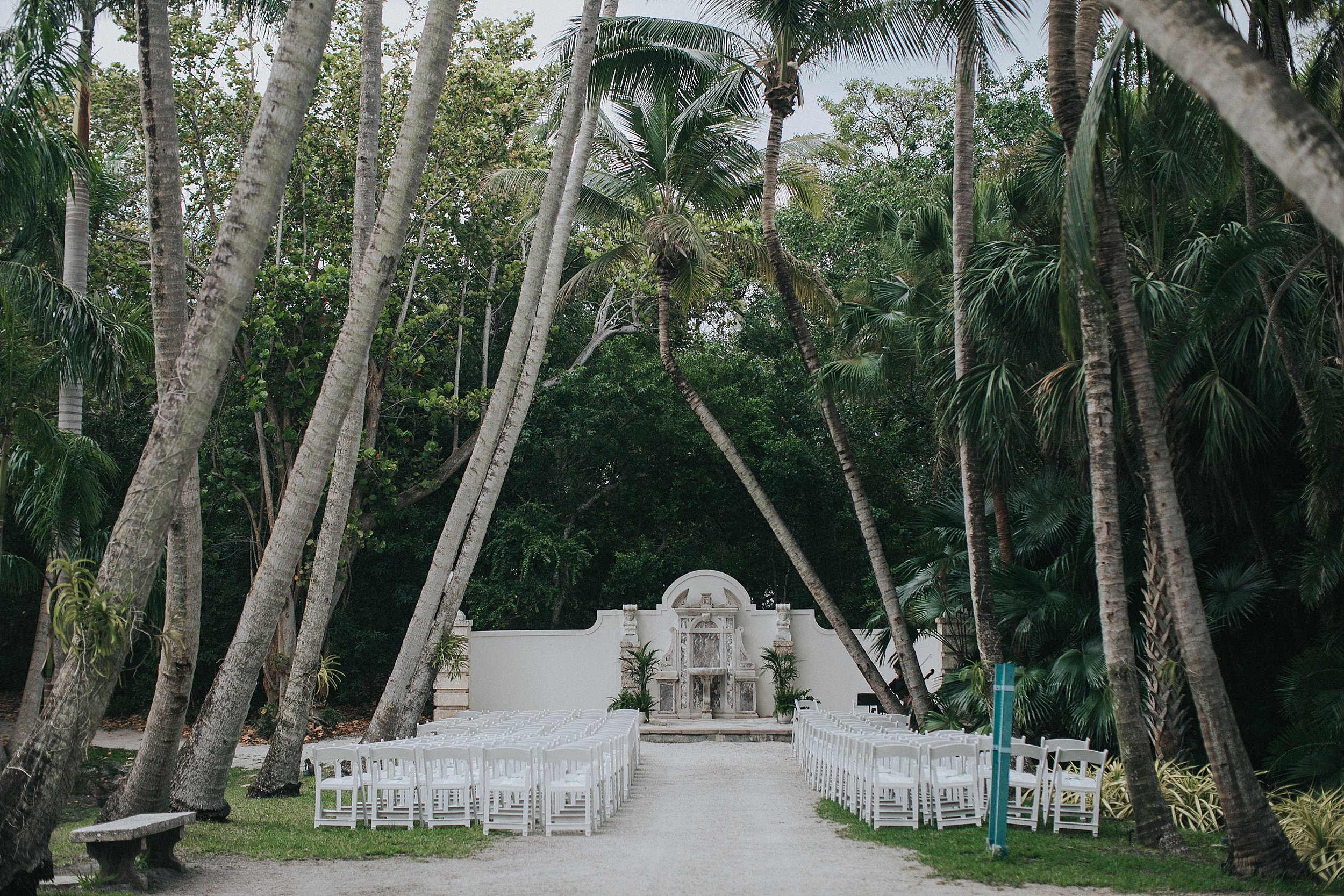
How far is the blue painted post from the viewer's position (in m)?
8.07

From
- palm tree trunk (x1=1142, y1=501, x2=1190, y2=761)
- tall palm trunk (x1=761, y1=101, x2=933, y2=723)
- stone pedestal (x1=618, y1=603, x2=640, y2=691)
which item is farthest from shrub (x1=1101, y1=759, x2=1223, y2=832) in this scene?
stone pedestal (x1=618, y1=603, x2=640, y2=691)

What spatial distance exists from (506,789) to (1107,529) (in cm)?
581

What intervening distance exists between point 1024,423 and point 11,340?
481 inches

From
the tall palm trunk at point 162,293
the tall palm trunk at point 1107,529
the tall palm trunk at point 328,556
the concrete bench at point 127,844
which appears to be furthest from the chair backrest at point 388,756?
the tall palm trunk at point 1107,529

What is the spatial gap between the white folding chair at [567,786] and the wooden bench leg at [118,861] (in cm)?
344

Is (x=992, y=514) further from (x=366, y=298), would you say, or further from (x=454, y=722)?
(x=366, y=298)

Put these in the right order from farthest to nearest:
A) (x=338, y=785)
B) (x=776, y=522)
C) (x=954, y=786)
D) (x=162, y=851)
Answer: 1. (x=776, y=522)
2. (x=954, y=786)
3. (x=338, y=785)
4. (x=162, y=851)

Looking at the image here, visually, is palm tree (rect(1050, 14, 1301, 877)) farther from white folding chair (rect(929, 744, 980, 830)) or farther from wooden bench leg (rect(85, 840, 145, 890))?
wooden bench leg (rect(85, 840, 145, 890))

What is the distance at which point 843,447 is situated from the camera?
15.9 meters

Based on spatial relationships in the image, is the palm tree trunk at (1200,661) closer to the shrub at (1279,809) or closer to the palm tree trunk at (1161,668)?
the shrub at (1279,809)

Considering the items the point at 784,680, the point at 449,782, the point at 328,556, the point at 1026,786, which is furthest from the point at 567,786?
the point at 784,680

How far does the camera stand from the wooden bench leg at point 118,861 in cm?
663

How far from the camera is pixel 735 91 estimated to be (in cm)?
1678

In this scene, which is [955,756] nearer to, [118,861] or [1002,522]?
[1002,522]
